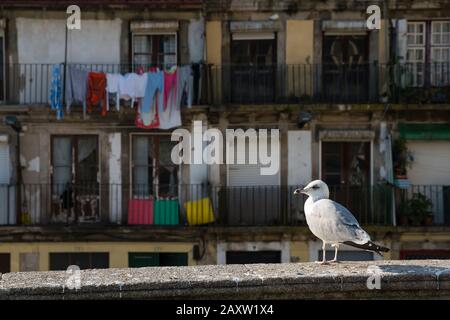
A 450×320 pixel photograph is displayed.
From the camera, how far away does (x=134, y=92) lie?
1977cm

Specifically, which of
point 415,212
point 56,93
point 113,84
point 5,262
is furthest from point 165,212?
point 415,212

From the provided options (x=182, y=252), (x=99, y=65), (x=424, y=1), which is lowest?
(x=182, y=252)

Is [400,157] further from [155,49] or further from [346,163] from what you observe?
[155,49]

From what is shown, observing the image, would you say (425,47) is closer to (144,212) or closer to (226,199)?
(226,199)

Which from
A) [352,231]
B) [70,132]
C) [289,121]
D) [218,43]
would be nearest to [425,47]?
[289,121]

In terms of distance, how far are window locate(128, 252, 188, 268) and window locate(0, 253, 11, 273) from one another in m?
3.19

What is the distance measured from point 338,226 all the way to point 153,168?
41.4 feet

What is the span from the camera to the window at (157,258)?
20.2 meters

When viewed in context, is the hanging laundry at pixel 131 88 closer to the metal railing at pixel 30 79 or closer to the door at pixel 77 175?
the metal railing at pixel 30 79

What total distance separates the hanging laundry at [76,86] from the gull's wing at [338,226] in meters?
12.2

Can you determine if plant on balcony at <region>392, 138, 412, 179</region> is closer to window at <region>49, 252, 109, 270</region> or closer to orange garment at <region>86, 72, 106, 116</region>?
orange garment at <region>86, 72, 106, 116</region>

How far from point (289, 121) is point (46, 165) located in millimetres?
6684

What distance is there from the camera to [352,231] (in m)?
8.72


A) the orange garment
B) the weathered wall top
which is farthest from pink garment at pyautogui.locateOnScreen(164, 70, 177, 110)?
the weathered wall top
